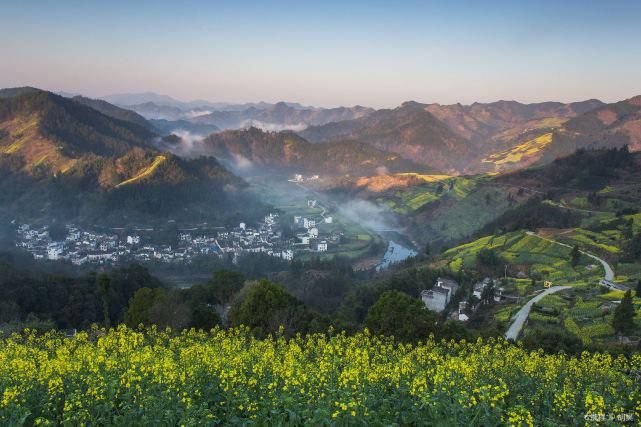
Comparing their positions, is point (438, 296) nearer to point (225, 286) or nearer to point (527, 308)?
point (527, 308)

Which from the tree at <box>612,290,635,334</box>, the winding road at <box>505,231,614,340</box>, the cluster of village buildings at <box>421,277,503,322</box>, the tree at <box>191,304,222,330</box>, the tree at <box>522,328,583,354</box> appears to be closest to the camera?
the tree at <box>522,328,583,354</box>

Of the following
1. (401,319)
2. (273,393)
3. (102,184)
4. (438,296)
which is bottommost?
(438,296)

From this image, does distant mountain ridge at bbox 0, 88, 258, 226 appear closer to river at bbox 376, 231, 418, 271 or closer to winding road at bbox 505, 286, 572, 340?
river at bbox 376, 231, 418, 271

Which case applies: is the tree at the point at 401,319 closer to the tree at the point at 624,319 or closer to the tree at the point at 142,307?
the tree at the point at 624,319

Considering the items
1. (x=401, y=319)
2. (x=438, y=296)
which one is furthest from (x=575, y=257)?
(x=401, y=319)

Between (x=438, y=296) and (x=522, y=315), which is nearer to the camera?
(x=522, y=315)

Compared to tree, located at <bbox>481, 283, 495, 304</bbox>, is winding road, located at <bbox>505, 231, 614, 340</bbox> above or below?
above

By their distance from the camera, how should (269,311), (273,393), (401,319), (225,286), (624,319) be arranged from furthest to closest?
(225,286) → (624,319) → (269,311) → (401,319) → (273,393)

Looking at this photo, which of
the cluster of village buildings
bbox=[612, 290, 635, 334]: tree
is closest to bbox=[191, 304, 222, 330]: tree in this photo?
the cluster of village buildings
